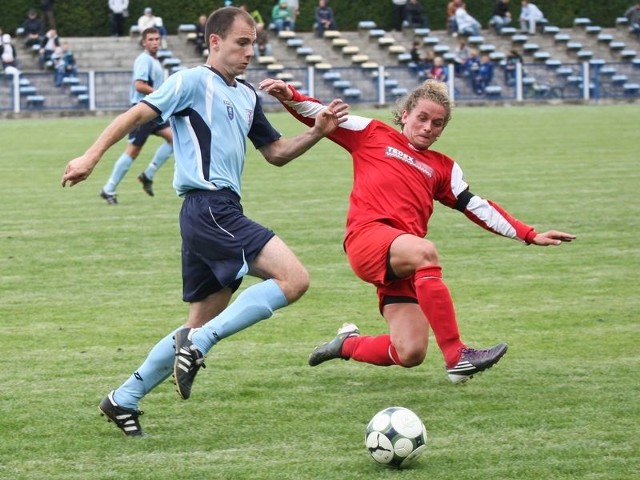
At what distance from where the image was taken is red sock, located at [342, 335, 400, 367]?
6754mm

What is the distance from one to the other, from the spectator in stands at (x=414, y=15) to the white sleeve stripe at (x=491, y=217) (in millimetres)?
38167

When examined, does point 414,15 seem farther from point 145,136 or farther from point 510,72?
point 145,136

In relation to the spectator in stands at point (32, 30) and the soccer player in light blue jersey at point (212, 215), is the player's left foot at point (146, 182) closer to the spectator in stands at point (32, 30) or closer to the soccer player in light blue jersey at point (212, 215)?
the soccer player in light blue jersey at point (212, 215)

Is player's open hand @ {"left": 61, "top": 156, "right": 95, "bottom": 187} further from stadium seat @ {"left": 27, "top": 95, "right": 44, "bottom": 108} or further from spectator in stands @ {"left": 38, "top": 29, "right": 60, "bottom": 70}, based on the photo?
spectator in stands @ {"left": 38, "top": 29, "right": 60, "bottom": 70}

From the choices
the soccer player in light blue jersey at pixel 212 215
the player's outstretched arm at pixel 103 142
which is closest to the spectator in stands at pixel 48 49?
the soccer player in light blue jersey at pixel 212 215

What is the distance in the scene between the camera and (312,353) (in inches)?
277

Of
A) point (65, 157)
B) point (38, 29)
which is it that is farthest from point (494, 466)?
point (38, 29)

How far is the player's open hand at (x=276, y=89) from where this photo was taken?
624 centimetres

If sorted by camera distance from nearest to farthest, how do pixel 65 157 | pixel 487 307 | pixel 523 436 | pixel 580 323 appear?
pixel 523 436, pixel 580 323, pixel 487 307, pixel 65 157

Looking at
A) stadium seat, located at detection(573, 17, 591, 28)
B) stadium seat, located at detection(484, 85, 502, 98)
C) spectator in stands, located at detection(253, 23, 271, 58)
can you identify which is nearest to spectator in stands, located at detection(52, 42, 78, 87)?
spectator in stands, located at detection(253, 23, 271, 58)

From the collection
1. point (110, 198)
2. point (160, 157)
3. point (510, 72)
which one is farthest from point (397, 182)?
point (510, 72)

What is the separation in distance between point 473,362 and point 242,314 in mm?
1397

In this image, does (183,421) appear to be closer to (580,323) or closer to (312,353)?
(312,353)

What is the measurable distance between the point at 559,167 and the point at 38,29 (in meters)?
23.7
